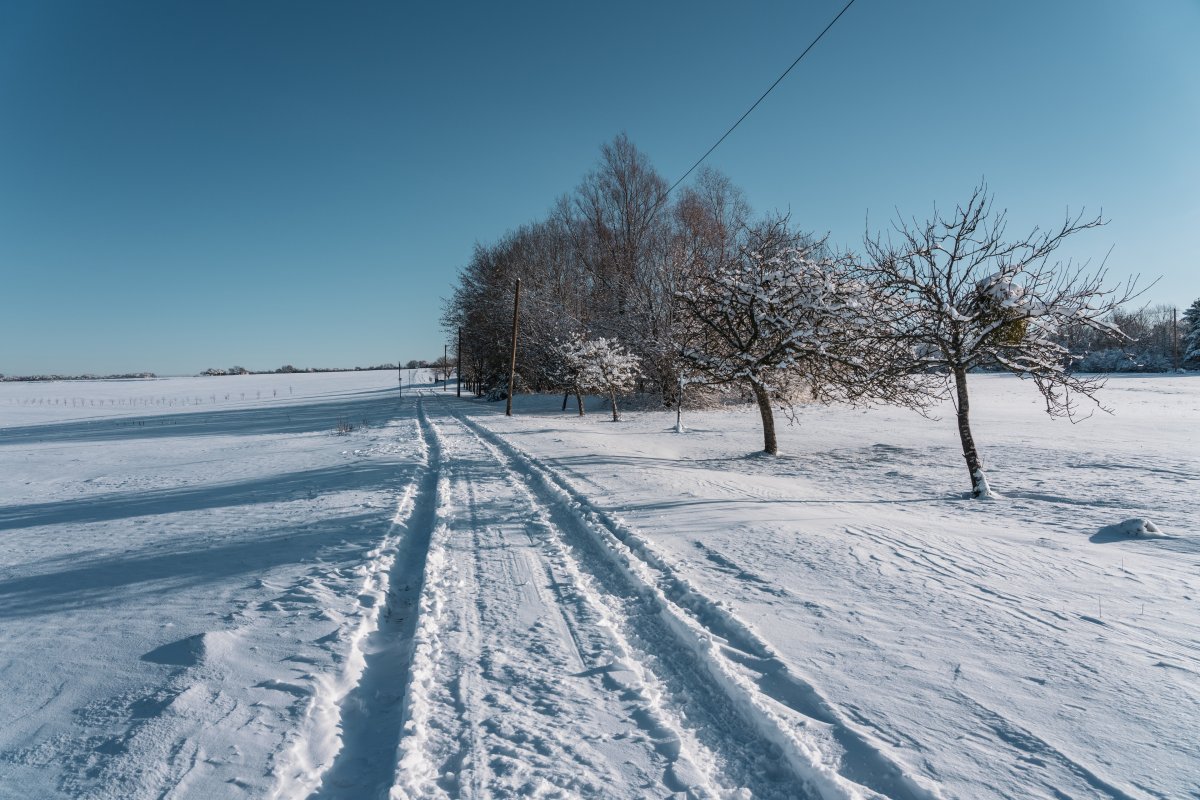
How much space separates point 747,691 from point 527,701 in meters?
1.23

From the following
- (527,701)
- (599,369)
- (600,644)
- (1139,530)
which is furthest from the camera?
(599,369)

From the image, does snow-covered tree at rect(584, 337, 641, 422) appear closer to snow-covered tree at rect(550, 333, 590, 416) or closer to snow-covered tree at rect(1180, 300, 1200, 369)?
snow-covered tree at rect(550, 333, 590, 416)

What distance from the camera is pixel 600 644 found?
375 centimetres

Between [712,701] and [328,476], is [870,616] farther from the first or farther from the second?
[328,476]

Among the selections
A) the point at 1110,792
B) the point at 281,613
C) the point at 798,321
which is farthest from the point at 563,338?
the point at 1110,792

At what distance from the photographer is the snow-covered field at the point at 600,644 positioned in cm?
253

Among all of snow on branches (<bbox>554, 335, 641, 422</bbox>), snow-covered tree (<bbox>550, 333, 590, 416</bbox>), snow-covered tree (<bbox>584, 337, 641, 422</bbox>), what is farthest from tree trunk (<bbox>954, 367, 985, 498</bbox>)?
snow-covered tree (<bbox>550, 333, 590, 416</bbox>)

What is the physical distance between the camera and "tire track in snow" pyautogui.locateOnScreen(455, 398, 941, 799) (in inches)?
97.0

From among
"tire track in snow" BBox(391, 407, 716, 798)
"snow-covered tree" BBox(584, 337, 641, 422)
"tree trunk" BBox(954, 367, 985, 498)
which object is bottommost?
"tire track in snow" BBox(391, 407, 716, 798)

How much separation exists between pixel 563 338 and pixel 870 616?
2842 cm

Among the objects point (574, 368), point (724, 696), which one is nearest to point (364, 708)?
point (724, 696)

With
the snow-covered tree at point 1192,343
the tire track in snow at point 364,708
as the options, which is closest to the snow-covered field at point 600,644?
the tire track in snow at point 364,708

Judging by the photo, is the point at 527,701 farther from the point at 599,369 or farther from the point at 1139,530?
the point at 599,369

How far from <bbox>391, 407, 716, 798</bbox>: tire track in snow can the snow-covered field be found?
0.06 ft
